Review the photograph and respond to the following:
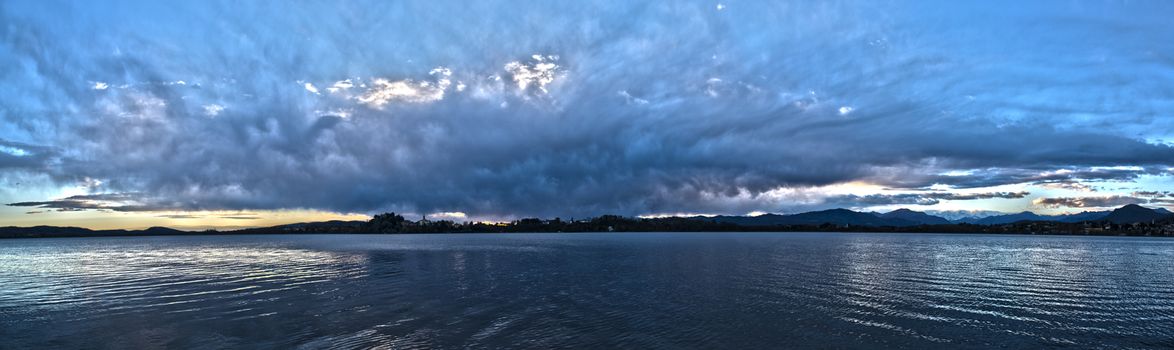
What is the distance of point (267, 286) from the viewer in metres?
42.7

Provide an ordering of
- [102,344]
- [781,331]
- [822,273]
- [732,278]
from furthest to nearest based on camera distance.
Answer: [822,273]
[732,278]
[781,331]
[102,344]

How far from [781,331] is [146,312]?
32398mm

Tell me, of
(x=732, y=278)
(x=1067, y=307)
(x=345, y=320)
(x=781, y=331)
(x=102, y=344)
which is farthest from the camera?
(x=732, y=278)

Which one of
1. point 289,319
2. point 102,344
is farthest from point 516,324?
point 102,344

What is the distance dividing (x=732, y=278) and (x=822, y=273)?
10.5 m

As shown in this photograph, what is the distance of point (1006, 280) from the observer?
4769 centimetres

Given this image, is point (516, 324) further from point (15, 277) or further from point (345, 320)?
point (15, 277)

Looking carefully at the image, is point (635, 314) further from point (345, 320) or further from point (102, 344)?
point (102, 344)

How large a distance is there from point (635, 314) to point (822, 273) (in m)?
29.7

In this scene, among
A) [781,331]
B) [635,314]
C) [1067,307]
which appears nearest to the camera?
[781,331]

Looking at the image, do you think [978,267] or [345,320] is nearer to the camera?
[345,320]

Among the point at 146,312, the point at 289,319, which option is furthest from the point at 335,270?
the point at 289,319

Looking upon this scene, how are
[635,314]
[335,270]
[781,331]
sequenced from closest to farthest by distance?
1. [781,331]
2. [635,314]
3. [335,270]

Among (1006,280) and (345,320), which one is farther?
(1006,280)
